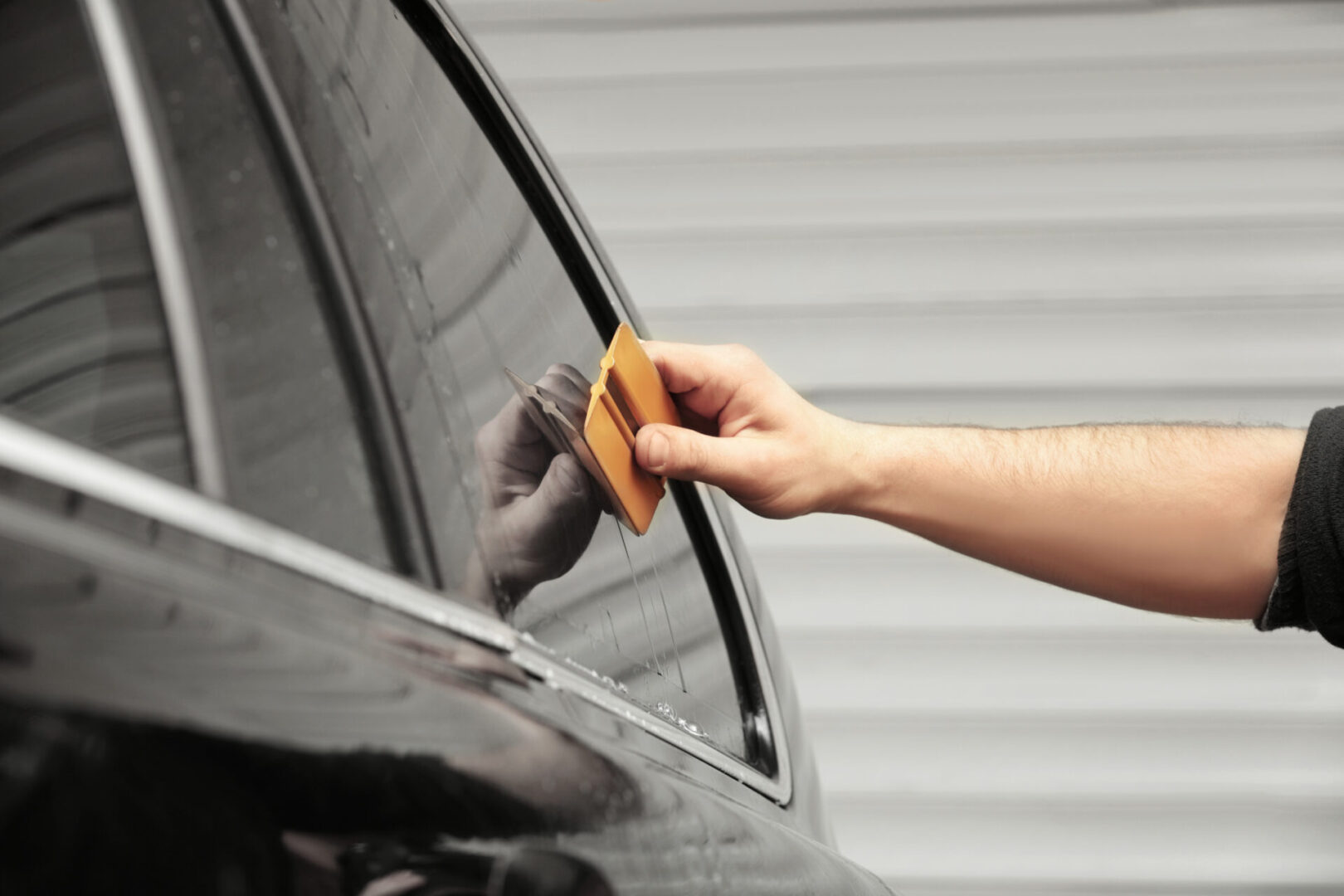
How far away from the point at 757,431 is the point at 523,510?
575mm

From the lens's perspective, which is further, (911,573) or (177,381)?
(911,573)

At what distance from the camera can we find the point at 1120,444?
144cm

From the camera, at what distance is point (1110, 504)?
1.39 metres

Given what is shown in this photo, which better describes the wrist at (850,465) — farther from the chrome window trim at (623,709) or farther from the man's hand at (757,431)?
the chrome window trim at (623,709)

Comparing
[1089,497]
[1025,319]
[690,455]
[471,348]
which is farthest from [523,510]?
[1025,319]

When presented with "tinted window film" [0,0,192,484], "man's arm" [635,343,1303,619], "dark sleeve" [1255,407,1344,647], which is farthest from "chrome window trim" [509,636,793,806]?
"dark sleeve" [1255,407,1344,647]

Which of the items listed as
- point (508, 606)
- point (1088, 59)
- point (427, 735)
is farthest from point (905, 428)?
point (1088, 59)

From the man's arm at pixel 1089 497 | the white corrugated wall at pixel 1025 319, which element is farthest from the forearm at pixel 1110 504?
the white corrugated wall at pixel 1025 319

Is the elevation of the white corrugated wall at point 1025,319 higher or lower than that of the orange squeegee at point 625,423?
higher

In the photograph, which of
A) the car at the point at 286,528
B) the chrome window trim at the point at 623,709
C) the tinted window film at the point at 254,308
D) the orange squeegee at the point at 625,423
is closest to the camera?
the car at the point at 286,528

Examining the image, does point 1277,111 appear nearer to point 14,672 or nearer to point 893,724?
point 893,724

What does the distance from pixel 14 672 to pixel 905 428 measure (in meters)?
1.18

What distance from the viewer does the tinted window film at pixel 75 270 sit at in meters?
0.47

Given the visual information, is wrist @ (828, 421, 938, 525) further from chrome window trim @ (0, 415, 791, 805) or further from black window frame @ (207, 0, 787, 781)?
chrome window trim @ (0, 415, 791, 805)
